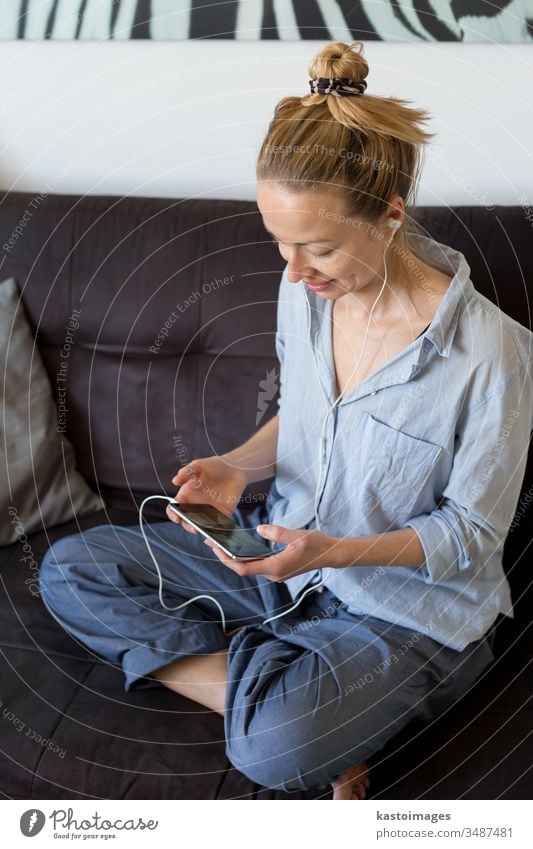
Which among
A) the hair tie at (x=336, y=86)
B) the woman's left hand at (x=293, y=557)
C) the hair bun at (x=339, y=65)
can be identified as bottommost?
the woman's left hand at (x=293, y=557)

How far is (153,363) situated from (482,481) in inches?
24.9

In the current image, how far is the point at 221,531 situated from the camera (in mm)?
1105

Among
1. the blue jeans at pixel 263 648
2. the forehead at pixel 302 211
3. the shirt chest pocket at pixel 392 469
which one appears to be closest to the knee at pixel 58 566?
the blue jeans at pixel 263 648

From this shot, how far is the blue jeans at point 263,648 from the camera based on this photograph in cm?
104

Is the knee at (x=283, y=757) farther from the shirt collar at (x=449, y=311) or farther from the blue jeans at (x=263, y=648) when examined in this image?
the shirt collar at (x=449, y=311)

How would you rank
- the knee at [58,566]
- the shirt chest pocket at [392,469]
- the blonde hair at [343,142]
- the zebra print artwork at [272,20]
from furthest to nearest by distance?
the zebra print artwork at [272,20] → the knee at [58,566] → the shirt chest pocket at [392,469] → the blonde hair at [343,142]

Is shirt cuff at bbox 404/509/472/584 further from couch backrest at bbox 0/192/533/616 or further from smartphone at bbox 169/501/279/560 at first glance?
couch backrest at bbox 0/192/533/616

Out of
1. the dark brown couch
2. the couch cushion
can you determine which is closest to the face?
the dark brown couch

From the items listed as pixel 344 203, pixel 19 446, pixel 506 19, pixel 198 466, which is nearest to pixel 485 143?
pixel 506 19

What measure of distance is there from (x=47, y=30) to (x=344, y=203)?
79cm

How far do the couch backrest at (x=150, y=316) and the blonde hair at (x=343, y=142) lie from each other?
38cm

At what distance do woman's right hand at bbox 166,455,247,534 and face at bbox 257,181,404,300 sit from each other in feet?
0.93

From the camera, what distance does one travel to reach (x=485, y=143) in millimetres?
1431
